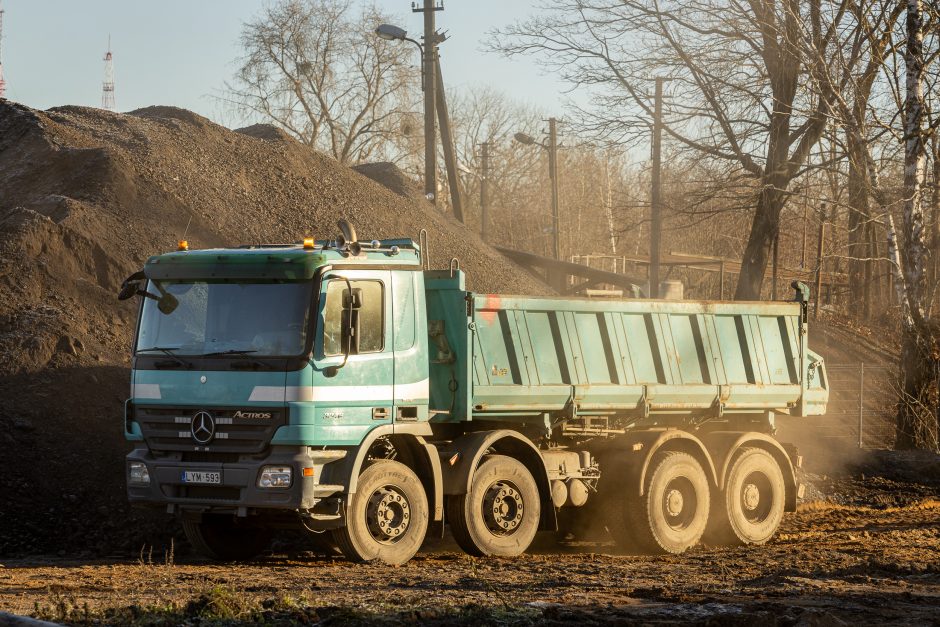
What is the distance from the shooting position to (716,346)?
47.1 ft

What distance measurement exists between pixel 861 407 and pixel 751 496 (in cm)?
852

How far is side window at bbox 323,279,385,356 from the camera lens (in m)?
10.7

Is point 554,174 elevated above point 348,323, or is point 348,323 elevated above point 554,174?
point 554,174

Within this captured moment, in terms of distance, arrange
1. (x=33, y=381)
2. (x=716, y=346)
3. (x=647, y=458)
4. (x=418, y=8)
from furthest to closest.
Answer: (x=418, y=8) → (x=33, y=381) → (x=716, y=346) → (x=647, y=458)

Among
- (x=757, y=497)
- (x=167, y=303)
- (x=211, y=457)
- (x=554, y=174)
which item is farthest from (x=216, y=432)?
(x=554, y=174)

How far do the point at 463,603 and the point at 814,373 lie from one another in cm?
859

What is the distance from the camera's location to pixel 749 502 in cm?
1472

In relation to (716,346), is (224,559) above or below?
below

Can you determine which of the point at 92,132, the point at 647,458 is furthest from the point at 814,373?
the point at 92,132

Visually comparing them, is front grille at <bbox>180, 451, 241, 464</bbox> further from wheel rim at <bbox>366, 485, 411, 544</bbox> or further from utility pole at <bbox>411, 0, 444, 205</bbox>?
utility pole at <bbox>411, 0, 444, 205</bbox>

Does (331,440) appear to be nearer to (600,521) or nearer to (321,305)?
(321,305)

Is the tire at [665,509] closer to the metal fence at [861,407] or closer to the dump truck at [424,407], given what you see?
the dump truck at [424,407]

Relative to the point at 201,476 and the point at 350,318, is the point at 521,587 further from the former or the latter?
the point at 201,476

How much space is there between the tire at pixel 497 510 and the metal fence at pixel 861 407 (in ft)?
37.0
